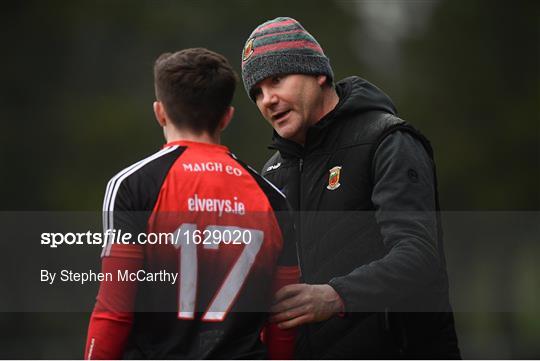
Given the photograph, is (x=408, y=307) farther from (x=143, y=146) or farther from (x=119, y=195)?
(x=143, y=146)

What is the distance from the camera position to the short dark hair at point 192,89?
396 centimetres

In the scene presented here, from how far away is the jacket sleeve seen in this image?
416 cm

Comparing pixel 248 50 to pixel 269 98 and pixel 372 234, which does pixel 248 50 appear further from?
pixel 372 234

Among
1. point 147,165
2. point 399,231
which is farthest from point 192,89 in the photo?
point 399,231

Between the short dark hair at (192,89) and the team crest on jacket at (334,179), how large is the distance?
0.80 m

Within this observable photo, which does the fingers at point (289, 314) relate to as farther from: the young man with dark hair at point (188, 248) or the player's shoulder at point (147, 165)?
the player's shoulder at point (147, 165)

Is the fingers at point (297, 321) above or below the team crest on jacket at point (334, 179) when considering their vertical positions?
below

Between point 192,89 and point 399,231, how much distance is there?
105cm

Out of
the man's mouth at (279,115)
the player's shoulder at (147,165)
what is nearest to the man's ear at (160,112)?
the player's shoulder at (147,165)

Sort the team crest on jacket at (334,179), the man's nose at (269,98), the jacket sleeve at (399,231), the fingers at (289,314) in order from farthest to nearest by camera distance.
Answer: the man's nose at (269,98), the team crest on jacket at (334,179), the jacket sleeve at (399,231), the fingers at (289,314)

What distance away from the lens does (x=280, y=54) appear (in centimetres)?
479

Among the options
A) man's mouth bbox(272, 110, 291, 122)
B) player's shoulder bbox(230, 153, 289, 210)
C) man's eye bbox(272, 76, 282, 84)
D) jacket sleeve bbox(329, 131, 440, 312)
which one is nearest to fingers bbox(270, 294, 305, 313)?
jacket sleeve bbox(329, 131, 440, 312)

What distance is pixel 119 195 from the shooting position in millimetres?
3742
